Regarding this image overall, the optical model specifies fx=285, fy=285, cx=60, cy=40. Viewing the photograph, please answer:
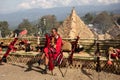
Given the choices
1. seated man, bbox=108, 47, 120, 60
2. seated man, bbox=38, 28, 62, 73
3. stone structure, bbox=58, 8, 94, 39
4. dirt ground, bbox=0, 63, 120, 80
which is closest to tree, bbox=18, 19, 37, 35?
stone structure, bbox=58, 8, 94, 39

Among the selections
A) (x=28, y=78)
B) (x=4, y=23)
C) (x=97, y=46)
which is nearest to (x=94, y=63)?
(x=97, y=46)

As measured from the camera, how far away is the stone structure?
17.8 meters

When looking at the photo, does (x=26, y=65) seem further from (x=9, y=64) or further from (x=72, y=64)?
(x=72, y=64)

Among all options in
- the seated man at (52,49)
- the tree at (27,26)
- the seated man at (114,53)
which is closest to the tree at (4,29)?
the tree at (27,26)

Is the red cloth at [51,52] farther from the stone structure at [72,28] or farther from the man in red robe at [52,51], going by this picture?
the stone structure at [72,28]

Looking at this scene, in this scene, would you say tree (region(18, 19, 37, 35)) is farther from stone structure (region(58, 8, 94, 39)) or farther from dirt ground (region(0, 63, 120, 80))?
dirt ground (region(0, 63, 120, 80))

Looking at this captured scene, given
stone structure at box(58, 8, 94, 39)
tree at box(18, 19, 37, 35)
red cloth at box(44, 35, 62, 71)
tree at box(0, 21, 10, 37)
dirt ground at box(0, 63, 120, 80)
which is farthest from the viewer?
tree at box(18, 19, 37, 35)

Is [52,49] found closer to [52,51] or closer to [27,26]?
[52,51]

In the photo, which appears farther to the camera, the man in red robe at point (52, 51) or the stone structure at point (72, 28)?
the stone structure at point (72, 28)

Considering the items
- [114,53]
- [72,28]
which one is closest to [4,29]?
[72,28]

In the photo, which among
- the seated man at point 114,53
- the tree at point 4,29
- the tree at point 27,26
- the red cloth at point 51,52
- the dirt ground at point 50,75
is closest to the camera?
the dirt ground at point 50,75

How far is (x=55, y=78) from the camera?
11453 mm

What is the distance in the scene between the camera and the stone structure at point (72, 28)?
17797 mm

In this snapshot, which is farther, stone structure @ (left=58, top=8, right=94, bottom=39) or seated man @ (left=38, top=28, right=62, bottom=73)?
stone structure @ (left=58, top=8, right=94, bottom=39)
